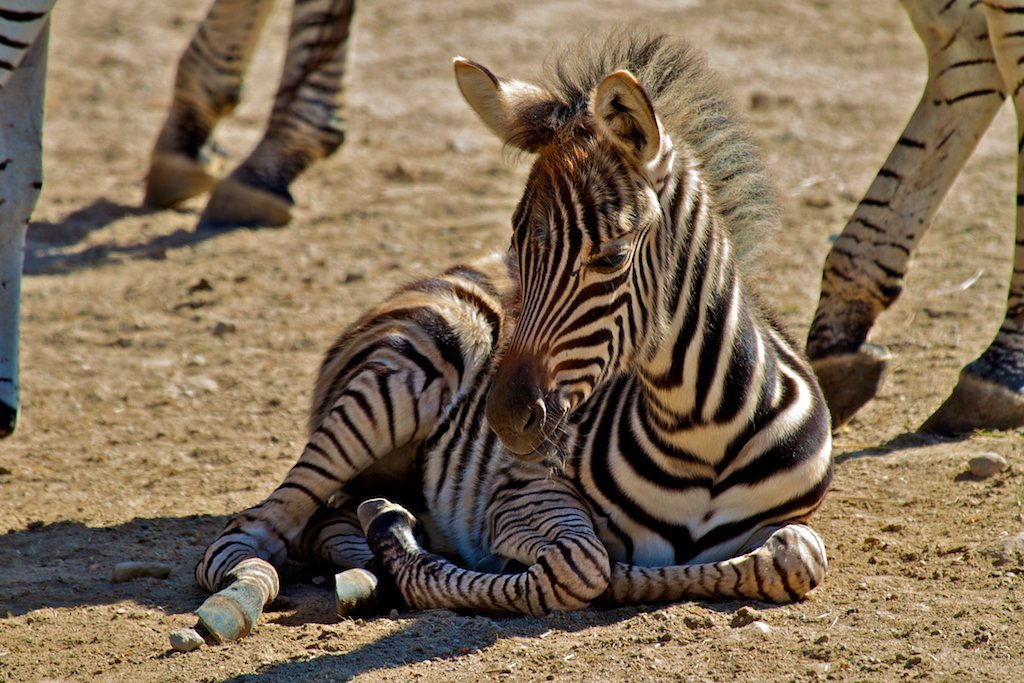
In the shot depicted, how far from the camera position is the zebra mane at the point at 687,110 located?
3650mm

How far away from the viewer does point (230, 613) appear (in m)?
3.74

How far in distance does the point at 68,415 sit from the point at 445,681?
3.75 metres

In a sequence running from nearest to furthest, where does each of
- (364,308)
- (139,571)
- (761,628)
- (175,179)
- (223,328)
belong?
1. (761,628)
2. (139,571)
3. (223,328)
4. (364,308)
5. (175,179)

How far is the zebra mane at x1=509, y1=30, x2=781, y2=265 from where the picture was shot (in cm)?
365

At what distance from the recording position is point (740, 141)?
392 cm

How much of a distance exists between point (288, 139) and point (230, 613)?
230 inches

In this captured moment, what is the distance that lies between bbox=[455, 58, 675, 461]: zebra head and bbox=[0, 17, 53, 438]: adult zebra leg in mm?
2486

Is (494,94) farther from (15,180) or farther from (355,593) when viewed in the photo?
(15,180)

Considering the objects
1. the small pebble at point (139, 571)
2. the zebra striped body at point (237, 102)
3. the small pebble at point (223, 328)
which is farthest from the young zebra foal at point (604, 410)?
the zebra striped body at point (237, 102)

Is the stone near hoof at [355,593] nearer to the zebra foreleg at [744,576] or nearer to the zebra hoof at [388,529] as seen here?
the zebra hoof at [388,529]

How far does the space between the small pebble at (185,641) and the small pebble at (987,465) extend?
11.8 feet

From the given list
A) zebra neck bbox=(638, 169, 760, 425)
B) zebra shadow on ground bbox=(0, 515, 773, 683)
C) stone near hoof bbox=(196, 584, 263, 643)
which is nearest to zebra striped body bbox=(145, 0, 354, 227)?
zebra shadow on ground bbox=(0, 515, 773, 683)

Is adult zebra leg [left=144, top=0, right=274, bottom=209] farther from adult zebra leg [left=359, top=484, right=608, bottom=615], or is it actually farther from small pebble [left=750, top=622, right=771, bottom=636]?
small pebble [left=750, top=622, right=771, bottom=636]

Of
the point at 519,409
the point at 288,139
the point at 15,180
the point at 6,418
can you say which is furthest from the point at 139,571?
the point at 288,139
